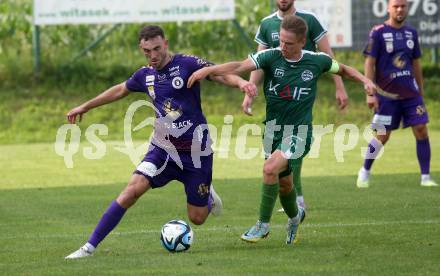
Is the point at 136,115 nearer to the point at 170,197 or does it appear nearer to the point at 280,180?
the point at 170,197

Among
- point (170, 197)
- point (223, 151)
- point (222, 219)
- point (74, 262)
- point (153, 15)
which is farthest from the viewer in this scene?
point (153, 15)

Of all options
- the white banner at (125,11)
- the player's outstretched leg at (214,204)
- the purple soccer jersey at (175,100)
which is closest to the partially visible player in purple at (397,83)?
the player's outstretched leg at (214,204)

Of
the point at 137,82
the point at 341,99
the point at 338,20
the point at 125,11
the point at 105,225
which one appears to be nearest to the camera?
the point at 105,225

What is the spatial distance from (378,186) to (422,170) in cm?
59

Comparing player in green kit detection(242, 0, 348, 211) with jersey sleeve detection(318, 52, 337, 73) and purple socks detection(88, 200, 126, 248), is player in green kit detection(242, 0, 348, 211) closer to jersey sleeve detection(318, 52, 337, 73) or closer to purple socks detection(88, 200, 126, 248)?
jersey sleeve detection(318, 52, 337, 73)

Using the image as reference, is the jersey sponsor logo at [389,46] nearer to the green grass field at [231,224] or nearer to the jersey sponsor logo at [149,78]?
the green grass field at [231,224]

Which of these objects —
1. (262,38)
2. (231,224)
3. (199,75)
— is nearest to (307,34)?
(262,38)

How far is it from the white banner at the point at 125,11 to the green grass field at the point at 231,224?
6388 mm

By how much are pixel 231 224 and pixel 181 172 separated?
144cm

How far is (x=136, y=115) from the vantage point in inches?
903

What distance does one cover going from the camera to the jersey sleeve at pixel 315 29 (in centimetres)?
1079

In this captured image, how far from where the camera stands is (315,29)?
10.8 metres

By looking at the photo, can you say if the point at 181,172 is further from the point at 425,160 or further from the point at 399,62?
the point at 399,62

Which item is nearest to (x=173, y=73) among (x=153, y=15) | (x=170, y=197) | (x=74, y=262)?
(x=74, y=262)
